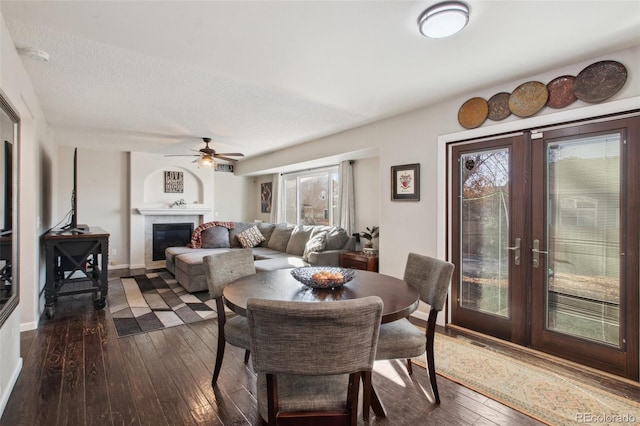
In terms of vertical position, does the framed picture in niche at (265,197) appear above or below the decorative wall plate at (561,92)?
below

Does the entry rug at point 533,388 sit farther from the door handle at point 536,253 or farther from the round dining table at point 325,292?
the round dining table at point 325,292

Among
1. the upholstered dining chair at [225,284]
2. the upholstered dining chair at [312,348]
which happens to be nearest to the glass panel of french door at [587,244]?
the upholstered dining chair at [312,348]

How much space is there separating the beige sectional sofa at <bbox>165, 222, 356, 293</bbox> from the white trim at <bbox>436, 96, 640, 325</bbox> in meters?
1.65

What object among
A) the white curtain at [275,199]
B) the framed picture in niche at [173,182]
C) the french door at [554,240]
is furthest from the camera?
the white curtain at [275,199]

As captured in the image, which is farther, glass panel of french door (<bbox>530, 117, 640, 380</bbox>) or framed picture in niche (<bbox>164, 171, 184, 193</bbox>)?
framed picture in niche (<bbox>164, 171, 184, 193</bbox>)

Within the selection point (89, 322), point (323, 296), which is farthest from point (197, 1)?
point (89, 322)

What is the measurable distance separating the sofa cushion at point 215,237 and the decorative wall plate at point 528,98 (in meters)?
5.00

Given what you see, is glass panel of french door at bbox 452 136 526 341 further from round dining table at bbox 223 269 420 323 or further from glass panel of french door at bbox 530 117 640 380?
round dining table at bbox 223 269 420 323

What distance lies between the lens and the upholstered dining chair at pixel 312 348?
1148 millimetres

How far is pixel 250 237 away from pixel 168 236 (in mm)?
1928

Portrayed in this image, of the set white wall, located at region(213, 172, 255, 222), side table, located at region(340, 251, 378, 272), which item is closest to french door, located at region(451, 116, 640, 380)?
side table, located at region(340, 251, 378, 272)

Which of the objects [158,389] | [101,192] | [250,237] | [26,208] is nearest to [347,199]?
[250,237]

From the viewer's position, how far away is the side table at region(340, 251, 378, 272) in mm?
4004

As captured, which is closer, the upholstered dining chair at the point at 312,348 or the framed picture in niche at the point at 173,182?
the upholstered dining chair at the point at 312,348
